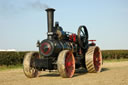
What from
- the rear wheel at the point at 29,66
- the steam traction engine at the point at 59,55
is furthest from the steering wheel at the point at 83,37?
the rear wheel at the point at 29,66

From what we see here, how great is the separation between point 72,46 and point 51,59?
5.54ft

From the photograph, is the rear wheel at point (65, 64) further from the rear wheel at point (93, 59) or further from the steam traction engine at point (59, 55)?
the rear wheel at point (93, 59)

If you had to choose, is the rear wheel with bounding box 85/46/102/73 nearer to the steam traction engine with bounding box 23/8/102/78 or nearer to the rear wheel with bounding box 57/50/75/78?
the steam traction engine with bounding box 23/8/102/78

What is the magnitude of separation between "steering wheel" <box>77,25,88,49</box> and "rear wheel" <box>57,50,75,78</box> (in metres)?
1.89

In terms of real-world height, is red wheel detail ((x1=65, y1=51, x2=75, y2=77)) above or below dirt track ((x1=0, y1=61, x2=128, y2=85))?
above

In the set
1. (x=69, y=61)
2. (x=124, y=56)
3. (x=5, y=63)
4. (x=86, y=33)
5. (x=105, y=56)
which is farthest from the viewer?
(x=124, y=56)

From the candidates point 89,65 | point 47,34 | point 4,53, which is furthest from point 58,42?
point 4,53

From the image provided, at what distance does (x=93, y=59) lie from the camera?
39.9 ft

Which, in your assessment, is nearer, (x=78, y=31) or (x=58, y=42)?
(x=58, y=42)

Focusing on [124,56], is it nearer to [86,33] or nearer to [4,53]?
[4,53]

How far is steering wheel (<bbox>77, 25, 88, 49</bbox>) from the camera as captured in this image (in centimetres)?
1216

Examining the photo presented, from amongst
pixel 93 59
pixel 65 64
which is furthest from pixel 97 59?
pixel 65 64

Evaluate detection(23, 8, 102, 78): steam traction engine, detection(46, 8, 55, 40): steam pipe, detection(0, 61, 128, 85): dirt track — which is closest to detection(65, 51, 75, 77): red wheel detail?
detection(23, 8, 102, 78): steam traction engine

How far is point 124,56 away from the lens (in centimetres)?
3488
